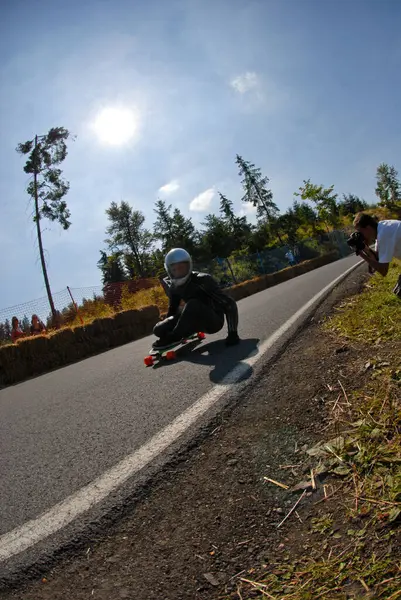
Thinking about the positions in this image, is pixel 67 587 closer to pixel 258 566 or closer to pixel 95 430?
pixel 258 566

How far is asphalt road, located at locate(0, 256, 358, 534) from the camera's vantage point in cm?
226

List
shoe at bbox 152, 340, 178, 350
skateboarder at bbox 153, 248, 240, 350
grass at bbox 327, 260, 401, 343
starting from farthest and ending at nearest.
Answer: skateboarder at bbox 153, 248, 240, 350 → shoe at bbox 152, 340, 178, 350 → grass at bbox 327, 260, 401, 343

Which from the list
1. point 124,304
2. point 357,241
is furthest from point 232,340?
point 124,304

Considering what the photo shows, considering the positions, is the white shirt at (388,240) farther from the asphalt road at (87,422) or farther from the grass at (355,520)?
the grass at (355,520)

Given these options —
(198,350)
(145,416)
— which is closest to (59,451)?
(145,416)

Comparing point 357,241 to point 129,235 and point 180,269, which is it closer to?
point 180,269

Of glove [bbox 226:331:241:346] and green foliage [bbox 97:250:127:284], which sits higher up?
green foliage [bbox 97:250:127:284]

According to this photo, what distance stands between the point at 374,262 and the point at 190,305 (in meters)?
2.39

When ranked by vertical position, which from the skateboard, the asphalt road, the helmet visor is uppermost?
the helmet visor

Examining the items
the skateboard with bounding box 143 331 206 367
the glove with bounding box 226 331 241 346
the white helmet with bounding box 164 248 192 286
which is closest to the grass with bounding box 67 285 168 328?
the white helmet with bounding box 164 248 192 286

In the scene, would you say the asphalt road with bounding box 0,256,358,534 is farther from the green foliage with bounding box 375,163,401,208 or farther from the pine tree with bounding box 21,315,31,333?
the green foliage with bounding box 375,163,401,208

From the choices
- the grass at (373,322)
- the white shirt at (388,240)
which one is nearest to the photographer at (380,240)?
the white shirt at (388,240)

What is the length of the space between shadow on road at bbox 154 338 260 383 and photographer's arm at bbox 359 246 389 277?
1580mm

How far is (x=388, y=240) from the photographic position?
4.34 meters
